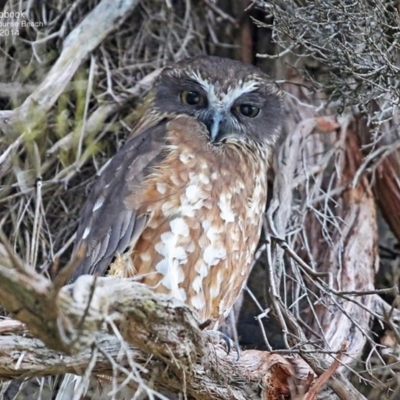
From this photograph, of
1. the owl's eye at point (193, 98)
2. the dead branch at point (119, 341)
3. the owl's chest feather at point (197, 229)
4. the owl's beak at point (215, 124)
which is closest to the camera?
the dead branch at point (119, 341)

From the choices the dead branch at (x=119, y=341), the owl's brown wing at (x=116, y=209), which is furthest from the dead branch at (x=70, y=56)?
the dead branch at (x=119, y=341)

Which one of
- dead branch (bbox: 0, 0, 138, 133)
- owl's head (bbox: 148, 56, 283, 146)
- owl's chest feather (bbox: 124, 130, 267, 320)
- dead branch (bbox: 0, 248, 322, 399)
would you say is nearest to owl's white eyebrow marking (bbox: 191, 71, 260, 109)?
owl's head (bbox: 148, 56, 283, 146)

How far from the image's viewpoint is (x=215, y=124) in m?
3.26

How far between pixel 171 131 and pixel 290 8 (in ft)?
2.26

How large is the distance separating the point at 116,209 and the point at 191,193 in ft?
0.94

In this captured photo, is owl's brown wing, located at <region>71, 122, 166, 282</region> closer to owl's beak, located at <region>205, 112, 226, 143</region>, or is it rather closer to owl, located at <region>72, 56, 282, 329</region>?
owl, located at <region>72, 56, 282, 329</region>

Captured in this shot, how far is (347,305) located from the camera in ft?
11.2

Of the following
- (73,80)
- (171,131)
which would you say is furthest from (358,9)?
(73,80)

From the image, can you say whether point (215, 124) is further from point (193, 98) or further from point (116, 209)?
point (116, 209)

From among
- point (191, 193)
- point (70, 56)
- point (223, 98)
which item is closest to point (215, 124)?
point (223, 98)

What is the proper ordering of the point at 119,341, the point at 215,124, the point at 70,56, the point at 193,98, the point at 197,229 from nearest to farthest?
the point at 119,341
the point at 197,229
the point at 215,124
the point at 193,98
the point at 70,56

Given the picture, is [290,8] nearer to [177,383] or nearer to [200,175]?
[200,175]

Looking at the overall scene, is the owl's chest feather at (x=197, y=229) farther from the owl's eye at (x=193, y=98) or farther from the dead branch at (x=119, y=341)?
the dead branch at (x=119, y=341)

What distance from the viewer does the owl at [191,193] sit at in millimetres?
2992
